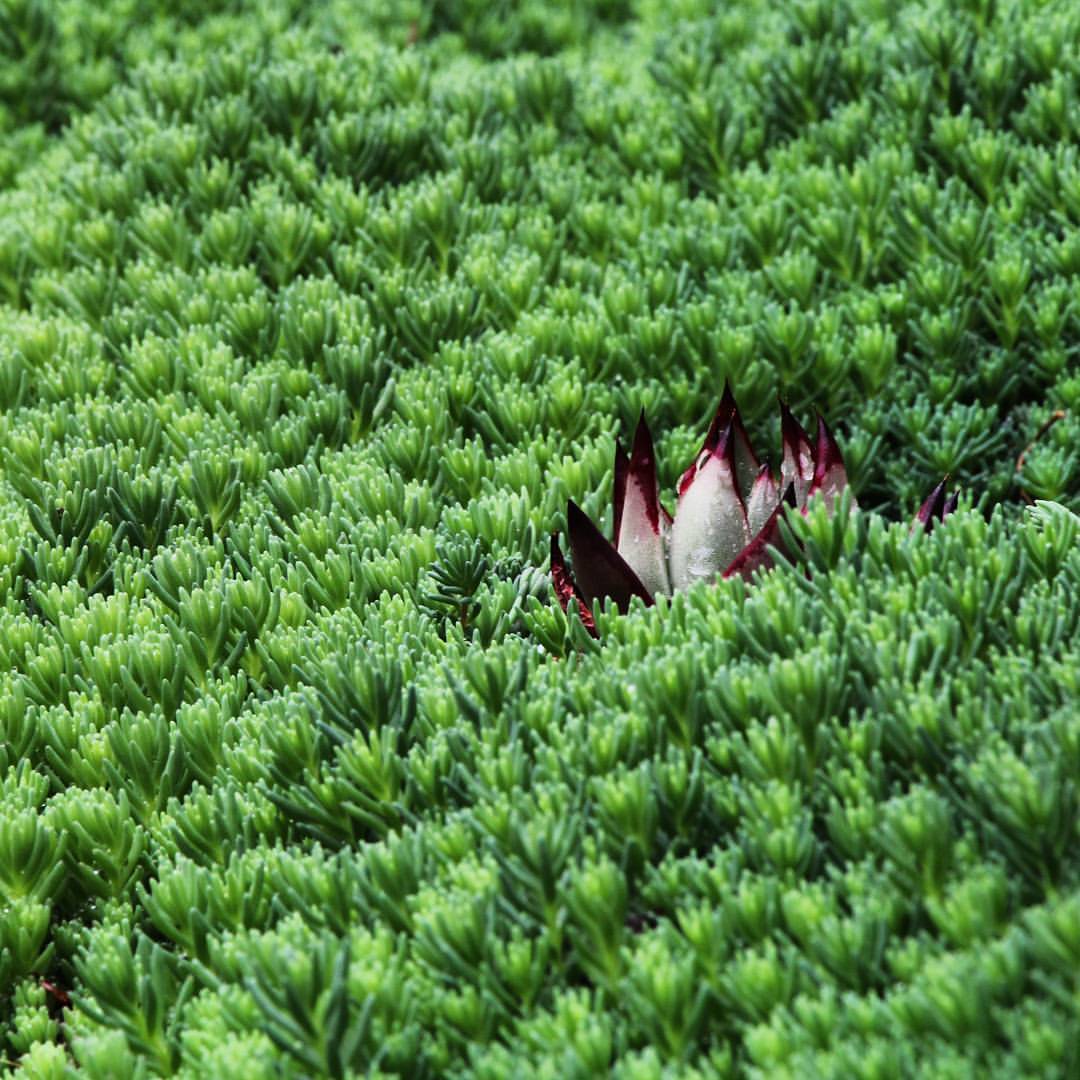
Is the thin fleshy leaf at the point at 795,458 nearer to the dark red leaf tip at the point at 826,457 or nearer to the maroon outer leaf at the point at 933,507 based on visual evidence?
the dark red leaf tip at the point at 826,457

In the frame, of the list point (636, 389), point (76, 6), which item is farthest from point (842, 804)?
point (76, 6)

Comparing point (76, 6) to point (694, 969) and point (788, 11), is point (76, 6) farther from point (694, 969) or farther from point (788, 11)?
point (694, 969)

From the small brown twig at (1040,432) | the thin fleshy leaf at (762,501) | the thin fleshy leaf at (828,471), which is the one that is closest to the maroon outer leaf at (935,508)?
the thin fleshy leaf at (828,471)

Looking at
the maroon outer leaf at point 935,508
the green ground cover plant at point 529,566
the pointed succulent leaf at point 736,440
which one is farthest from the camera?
the pointed succulent leaf at point 736,440

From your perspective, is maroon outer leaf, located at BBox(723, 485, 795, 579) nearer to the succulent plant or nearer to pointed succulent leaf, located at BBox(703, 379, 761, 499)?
the succulent plant

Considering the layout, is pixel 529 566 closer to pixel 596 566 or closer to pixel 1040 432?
pixel 596 566
